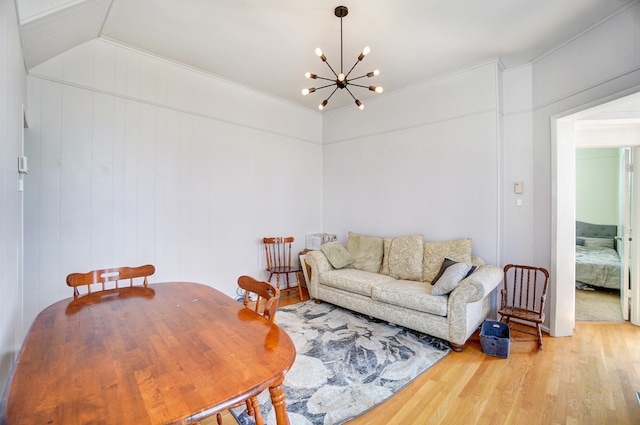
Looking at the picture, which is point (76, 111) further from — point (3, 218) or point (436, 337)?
point (436, 337)

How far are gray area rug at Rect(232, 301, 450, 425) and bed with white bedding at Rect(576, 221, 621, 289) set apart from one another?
3376 millimetres

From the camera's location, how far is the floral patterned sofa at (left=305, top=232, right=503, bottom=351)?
264cm

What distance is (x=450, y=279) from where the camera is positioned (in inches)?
108

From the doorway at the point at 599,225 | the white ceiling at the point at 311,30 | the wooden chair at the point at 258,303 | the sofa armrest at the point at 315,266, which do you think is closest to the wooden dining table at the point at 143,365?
the wooden chair at the point at 258,303

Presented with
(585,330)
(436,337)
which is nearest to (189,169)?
(436,337)

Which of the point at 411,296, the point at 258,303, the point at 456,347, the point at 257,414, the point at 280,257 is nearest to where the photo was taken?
the point at 257,414

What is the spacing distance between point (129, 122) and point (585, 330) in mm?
5491

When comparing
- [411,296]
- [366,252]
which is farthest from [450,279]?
[366,252]

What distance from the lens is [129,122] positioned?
3.11 metres

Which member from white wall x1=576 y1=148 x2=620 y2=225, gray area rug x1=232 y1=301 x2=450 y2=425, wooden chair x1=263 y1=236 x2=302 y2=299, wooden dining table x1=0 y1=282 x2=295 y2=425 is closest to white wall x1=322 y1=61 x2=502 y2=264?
wooden chair x1=263 y1=236 x2=302 y2=299

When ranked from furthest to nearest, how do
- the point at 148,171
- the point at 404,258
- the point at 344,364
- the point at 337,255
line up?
the point at 337,255
the point at 404,258
the point at 148,171
the point at 344,364

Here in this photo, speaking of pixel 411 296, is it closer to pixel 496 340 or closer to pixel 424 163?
pixel 496 340

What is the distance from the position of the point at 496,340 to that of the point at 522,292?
43.8 inches

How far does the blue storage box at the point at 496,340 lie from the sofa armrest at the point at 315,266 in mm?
1950
